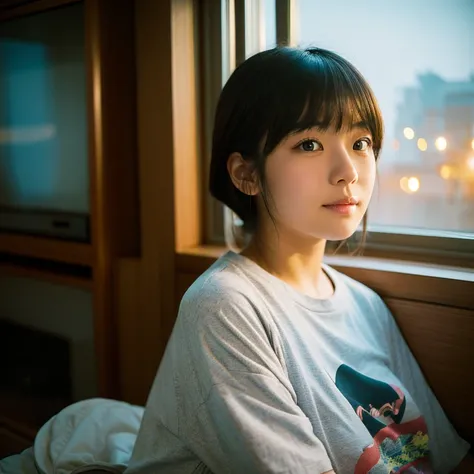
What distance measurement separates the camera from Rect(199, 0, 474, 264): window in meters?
1.26

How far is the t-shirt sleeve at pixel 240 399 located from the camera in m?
0.80

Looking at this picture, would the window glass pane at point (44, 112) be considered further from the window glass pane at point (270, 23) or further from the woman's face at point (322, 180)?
the woman's face at point (322, 180)

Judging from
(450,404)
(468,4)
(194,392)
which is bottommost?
(450,404)

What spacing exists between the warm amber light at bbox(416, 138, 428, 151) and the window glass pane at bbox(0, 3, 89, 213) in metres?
0.88

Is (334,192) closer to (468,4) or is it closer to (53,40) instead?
(468,4)

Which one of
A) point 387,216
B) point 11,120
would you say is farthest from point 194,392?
point 11,120

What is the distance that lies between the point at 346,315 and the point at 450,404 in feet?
0.94

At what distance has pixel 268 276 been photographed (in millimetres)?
1006

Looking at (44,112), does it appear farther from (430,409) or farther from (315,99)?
(430,409)

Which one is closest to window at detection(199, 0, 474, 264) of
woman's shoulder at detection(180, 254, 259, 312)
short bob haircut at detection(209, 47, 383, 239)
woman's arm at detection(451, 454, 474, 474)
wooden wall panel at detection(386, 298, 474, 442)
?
wooden wall panel at detection(386, 298, 474, 442)

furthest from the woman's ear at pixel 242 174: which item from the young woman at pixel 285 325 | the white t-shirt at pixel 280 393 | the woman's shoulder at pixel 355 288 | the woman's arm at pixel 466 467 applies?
the woman's arm at pixel 466 467

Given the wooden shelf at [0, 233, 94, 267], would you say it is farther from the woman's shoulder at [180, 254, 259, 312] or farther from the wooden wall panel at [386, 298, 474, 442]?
the wooden wall panel at [386, 298, 474, 442]

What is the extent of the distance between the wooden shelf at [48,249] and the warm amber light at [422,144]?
0.87 metres

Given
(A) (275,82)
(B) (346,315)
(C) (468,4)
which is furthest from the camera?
(C) (468,4)
